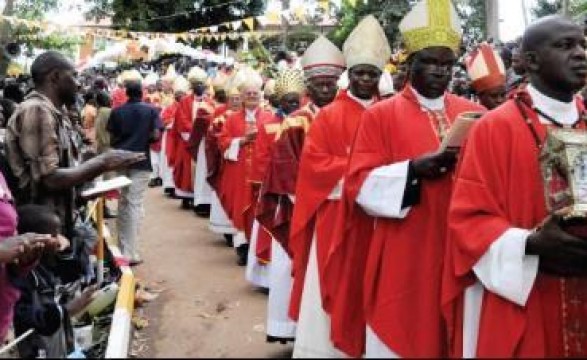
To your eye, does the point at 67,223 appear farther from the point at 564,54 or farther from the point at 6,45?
the point at 6,45

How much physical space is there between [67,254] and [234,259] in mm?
4782

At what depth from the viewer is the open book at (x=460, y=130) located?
12.7 feet

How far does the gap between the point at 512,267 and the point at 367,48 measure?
2.35 m

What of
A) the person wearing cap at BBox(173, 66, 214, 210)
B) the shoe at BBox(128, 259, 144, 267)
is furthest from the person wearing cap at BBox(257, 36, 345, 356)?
the person wearing cap at BBox(173, 66, 214, 210)

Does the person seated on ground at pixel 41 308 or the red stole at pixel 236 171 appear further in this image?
the red stole at pixel 236 171

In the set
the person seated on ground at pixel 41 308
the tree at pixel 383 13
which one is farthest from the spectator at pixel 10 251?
the tree at pixel 383 13

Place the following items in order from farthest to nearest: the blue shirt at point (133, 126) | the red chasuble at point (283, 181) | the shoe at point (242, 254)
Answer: the blue shirt at point (133, 126), the shoe at point (242, 254), the red chasuble at point (283, 181)

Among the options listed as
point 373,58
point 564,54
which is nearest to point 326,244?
point 373,58

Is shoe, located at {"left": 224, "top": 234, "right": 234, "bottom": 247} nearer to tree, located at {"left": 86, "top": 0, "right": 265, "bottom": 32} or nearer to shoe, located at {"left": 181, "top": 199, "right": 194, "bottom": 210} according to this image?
shoe, located at {"left": 181, "top": 199, "right": 194, "bottom": 210}

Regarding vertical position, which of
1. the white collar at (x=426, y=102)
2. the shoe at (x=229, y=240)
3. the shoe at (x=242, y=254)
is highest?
the white collar at (x=426, y=102)

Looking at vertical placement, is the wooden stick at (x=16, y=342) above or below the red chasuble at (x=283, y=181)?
below

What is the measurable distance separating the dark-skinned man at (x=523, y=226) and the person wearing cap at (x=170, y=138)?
40.3ft

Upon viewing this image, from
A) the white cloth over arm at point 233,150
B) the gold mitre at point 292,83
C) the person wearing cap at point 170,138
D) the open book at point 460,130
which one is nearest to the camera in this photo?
the open book at point 460,130

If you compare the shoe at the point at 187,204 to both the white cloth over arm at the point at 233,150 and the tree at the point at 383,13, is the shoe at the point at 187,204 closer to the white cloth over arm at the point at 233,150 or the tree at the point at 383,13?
the white cloth over arm at the point at 233,150
